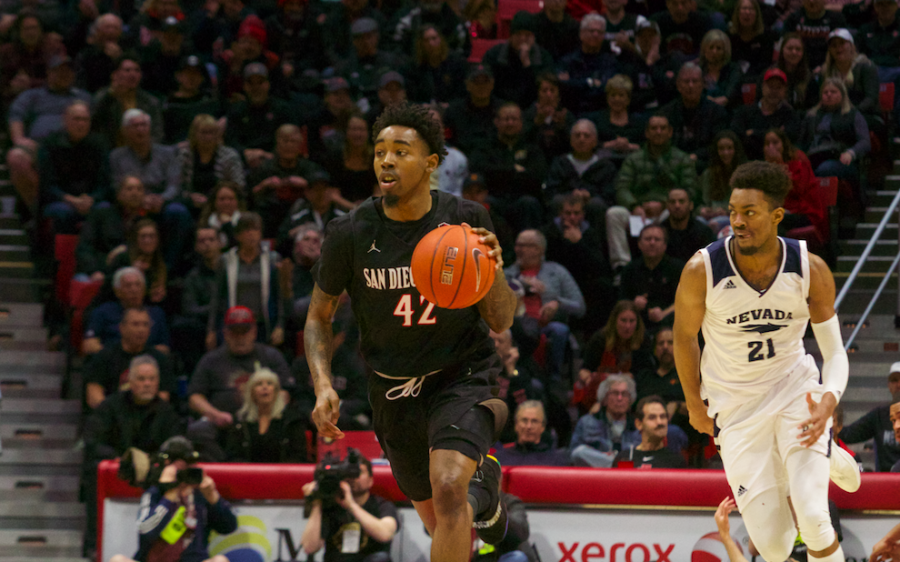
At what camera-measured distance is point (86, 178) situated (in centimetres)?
1074

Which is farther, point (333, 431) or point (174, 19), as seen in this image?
point (174, 19)

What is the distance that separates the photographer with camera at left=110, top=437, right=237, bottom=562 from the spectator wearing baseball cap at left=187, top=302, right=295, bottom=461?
1100 millimetres

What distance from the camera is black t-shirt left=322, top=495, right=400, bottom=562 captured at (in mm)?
7660

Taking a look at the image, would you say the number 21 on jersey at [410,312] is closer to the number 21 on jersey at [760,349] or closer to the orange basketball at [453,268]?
the orange basketball at [453,268]

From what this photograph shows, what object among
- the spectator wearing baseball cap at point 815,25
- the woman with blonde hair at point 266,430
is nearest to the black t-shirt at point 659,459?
the woman with blonde hair at point 266,430

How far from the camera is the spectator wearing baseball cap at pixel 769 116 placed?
11164mm

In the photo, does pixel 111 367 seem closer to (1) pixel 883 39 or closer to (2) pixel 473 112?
(2) pixel 473 112

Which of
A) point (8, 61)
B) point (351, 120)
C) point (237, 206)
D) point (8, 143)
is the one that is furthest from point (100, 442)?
point (8, 61)

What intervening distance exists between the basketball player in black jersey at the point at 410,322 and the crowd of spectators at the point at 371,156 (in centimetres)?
343

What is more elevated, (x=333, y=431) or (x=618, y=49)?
(x=618, y=49)

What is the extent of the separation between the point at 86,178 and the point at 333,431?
700 centimetres

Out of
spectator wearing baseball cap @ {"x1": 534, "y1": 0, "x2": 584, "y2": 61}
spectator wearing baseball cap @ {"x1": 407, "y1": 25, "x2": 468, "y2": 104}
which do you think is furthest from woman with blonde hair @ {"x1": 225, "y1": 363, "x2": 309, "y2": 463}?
spectator wearing baseball cap @ {"x1": 534, "y1": 0, "x2": 584, "y2": 61}

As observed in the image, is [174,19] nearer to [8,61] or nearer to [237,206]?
[8,61]

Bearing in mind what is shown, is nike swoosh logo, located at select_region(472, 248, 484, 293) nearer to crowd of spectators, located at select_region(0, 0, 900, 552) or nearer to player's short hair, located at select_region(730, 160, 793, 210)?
player's short hair, located at select_region(730, 160, 793, 210)
